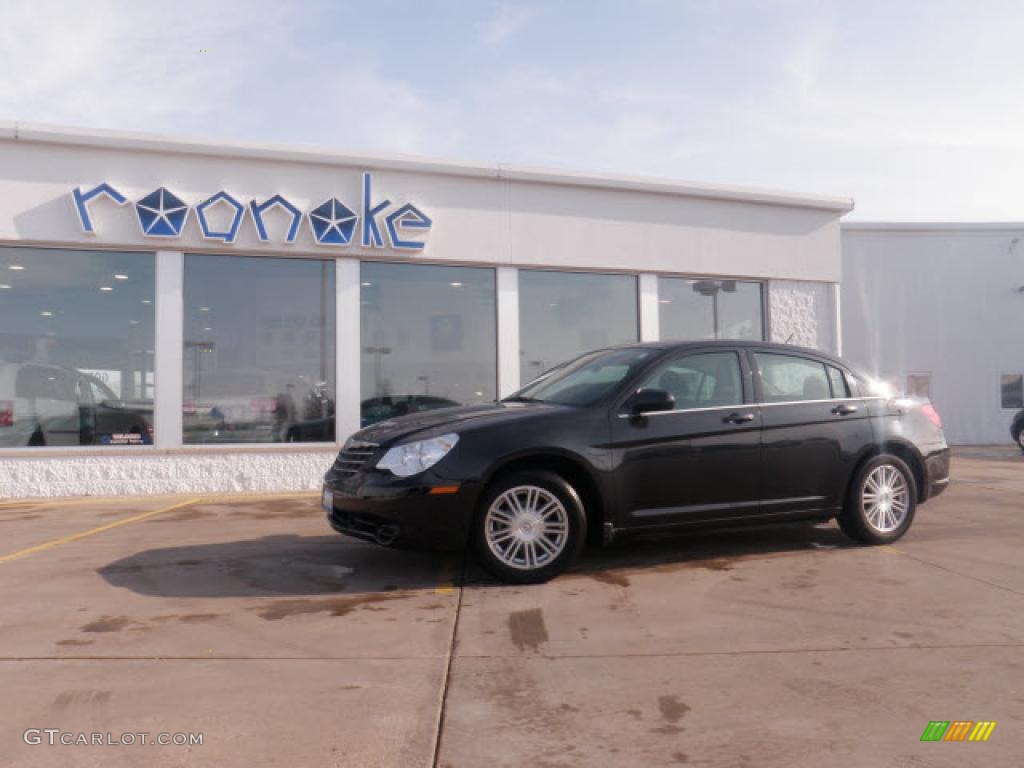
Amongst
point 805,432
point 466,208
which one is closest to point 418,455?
point 805,432

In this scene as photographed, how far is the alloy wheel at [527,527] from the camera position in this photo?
4.78 meters

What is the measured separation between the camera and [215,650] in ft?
11.8

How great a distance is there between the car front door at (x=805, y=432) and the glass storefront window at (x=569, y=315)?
18.1 ft

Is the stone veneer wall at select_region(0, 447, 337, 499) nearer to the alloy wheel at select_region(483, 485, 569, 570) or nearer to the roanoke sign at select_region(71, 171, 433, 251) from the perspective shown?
the roanoke sign at select_region(71, 171, 433, 251)

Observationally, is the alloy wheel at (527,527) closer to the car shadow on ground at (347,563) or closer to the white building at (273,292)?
the car shadow on ground at (347,563)

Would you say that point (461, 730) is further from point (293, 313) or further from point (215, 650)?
point (293, 313)

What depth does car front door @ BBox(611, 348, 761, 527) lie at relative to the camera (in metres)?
5.04

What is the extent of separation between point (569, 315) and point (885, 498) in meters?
6.15

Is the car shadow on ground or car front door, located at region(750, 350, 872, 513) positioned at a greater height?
car front door, located at region(750, 350, 872, 513)

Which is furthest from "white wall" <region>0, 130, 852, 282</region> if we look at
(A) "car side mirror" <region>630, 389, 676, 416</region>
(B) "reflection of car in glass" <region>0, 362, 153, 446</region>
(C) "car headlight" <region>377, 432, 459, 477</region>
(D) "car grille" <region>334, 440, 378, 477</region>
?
(A) "car side mirror" <region>630, 389, 676, 416</region>

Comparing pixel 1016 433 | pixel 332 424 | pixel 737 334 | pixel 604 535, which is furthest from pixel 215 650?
pixel 1016 433

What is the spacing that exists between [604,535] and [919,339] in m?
15.7

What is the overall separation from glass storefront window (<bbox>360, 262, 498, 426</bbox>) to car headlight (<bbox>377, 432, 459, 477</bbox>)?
5.72m

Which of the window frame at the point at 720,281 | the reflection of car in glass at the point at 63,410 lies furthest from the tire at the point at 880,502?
the reflection of car in glass at the point at 63,410
